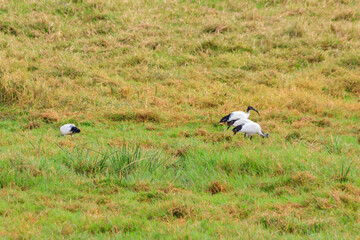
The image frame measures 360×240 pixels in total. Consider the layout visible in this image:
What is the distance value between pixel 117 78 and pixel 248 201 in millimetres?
8007

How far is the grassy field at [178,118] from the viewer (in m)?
5.43

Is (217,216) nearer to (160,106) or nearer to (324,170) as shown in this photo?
(324,170)

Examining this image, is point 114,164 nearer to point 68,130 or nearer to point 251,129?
point 68,130

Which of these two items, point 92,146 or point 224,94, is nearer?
point 92,146

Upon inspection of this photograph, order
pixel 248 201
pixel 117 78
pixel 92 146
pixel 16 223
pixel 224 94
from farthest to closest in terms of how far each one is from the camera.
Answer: pixel 117 78 → pixel 224 94 → pixel 92 146 → pixel 248 201 → pixel 16 223

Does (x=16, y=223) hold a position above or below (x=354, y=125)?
above

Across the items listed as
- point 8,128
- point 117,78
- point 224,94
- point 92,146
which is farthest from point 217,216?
point 117,78

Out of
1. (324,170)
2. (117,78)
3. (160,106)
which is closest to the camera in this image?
(324,170)

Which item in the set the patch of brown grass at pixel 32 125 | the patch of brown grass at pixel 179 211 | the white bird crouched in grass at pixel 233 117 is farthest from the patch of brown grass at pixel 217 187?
the patch of brown grass at pixel 32 125

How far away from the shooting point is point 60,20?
57.0 feet

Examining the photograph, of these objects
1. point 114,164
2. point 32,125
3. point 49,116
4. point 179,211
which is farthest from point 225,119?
point 179,211

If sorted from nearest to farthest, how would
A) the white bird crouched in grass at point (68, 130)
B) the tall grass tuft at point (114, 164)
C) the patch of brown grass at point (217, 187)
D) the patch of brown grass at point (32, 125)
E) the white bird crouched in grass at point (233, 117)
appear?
the patch of brown grass at point (217, 187), the tall grass tuft at point (114, 164), the white bird crouched in grass at point (68, 130), the patch of brown grass at point (32, 125), the white bird crouched in grass at point (233, 117)

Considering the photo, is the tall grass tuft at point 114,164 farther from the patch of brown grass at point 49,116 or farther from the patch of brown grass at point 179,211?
the patch of brown grass at point 49,116

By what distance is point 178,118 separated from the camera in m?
10.7
